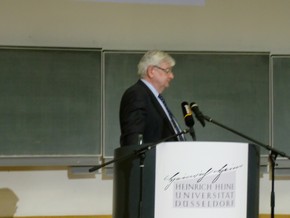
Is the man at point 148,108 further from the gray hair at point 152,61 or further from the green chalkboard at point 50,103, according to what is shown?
the green chalkboard at point 50,103

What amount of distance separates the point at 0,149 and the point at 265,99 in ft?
7.26

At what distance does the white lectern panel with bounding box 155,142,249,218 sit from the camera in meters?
1.92

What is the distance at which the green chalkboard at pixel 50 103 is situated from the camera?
365 centimetres

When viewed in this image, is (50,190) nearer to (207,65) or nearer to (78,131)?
(78,131)

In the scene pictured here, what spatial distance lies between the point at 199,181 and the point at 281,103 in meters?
2.23

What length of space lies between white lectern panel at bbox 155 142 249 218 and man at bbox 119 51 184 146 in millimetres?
276

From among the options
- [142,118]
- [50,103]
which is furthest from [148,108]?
[50,103]

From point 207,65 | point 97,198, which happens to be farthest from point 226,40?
point 97,198

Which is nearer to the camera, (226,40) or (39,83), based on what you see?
(39,83)

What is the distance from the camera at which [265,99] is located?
3.88 metres

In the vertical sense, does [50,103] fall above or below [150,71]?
below

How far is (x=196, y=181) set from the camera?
192 cm
